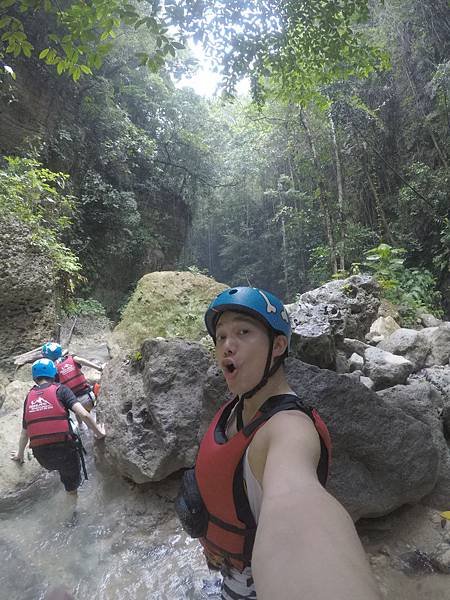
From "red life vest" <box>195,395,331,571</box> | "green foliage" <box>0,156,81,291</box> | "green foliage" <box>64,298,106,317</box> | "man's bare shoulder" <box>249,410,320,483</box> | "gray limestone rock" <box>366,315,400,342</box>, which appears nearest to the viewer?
"man's bare shoulder" <box>249,410,320,483</box>

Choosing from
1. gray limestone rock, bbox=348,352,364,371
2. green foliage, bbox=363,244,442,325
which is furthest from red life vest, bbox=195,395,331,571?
green foliage, bbox=363,244,442,325

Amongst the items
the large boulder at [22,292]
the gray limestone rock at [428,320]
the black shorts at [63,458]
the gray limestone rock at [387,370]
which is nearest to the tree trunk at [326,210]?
the gray limestone rock at [428,320]

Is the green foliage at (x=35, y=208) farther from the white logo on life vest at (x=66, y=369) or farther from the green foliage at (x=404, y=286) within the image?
the green foliage at (x=404, y=286)

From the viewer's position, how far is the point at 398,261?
9.09m

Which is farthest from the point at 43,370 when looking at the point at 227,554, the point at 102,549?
the point at 227,554

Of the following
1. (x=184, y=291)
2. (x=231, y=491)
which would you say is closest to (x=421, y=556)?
(x=231, y=491)

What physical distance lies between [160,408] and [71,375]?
2.26m

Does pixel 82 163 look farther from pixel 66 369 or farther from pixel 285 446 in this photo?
pixel 285 446

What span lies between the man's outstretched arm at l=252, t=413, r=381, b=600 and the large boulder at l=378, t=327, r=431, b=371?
431 cm

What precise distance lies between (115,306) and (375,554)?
14.0 metres

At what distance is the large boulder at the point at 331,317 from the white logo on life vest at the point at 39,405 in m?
2.68

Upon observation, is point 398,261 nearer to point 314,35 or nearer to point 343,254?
point 343,254

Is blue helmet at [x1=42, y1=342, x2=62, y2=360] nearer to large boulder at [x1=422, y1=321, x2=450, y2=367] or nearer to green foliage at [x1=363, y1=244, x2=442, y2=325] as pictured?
large boulder at [x1=422, y1=321, x2=450, y2=367]

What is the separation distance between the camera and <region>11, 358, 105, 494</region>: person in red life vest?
12.0 feet
